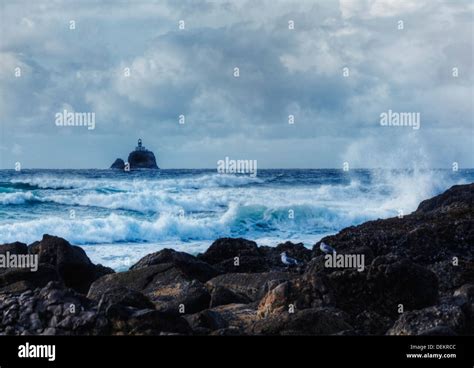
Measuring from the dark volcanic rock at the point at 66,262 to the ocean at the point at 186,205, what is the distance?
21.4ft

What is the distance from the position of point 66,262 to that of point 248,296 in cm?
326

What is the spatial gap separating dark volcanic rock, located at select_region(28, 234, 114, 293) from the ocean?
6.52 m

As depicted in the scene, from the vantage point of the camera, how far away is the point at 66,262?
1415 centimetres

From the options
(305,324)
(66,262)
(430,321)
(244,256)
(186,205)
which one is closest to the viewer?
(430,321)

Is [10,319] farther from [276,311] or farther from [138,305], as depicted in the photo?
[276,311]

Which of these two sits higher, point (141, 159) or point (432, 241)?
point (141, 159)

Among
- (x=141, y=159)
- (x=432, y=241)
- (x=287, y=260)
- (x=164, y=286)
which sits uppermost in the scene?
(x=141, y=159)

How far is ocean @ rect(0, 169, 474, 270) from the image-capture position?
87.2 ft

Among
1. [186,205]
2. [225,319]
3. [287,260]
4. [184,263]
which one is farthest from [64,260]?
[186,205]

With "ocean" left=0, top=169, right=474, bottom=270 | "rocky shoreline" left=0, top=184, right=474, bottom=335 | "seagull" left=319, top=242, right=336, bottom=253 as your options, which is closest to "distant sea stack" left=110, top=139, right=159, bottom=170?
"ocean" left=0, top=169, right=474, bottom=270

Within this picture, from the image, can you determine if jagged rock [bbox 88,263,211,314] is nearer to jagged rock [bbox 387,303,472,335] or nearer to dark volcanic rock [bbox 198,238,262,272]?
dark volcanic rock [bbox 198,238,262,272]

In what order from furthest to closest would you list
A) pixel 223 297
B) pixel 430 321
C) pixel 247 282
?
pixel 247 282 < pixel 223 297 < pixel 430 321

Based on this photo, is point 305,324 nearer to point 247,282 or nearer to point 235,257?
point 247,282

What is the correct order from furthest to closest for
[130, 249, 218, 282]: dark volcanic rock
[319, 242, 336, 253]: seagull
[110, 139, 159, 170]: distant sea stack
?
[110, 139, 159, 170]: distant sea stack < [319, 242, 336, 253]: seagull < [130, 249, 218, 282]: dark volcanic rock
